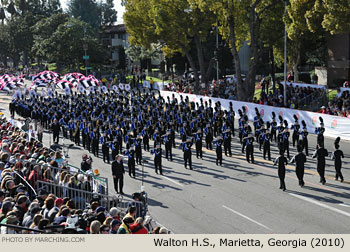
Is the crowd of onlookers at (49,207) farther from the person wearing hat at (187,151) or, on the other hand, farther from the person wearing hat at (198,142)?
the person wearing hat at (198,142)

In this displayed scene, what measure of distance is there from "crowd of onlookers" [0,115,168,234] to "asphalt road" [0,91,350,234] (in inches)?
97.7

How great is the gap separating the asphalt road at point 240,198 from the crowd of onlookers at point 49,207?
2.48 meters

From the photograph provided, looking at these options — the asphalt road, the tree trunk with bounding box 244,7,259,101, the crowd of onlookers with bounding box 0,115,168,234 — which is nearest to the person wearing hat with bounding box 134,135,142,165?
the asphalt road

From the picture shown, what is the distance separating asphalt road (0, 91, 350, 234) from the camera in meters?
12.0

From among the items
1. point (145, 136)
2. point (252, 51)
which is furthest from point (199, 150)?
point (252, 51)

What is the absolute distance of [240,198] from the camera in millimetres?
14156

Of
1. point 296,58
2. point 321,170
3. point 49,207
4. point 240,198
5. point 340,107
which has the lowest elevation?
point 240,198

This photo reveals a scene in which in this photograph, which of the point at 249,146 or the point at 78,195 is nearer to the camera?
the point at 78,195

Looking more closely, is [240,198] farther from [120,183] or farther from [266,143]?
[266,143]

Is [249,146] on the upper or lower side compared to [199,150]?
upper

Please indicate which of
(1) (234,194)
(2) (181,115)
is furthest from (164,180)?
(2) (181,115)

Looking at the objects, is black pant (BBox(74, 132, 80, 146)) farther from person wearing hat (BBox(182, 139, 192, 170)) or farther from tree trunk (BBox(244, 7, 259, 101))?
tree trunk (BBox(244, 7, 259, 101))

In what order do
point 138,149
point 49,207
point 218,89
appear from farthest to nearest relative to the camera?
point 218,89 < point 138,149 < point 49,207

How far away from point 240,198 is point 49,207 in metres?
7.11
